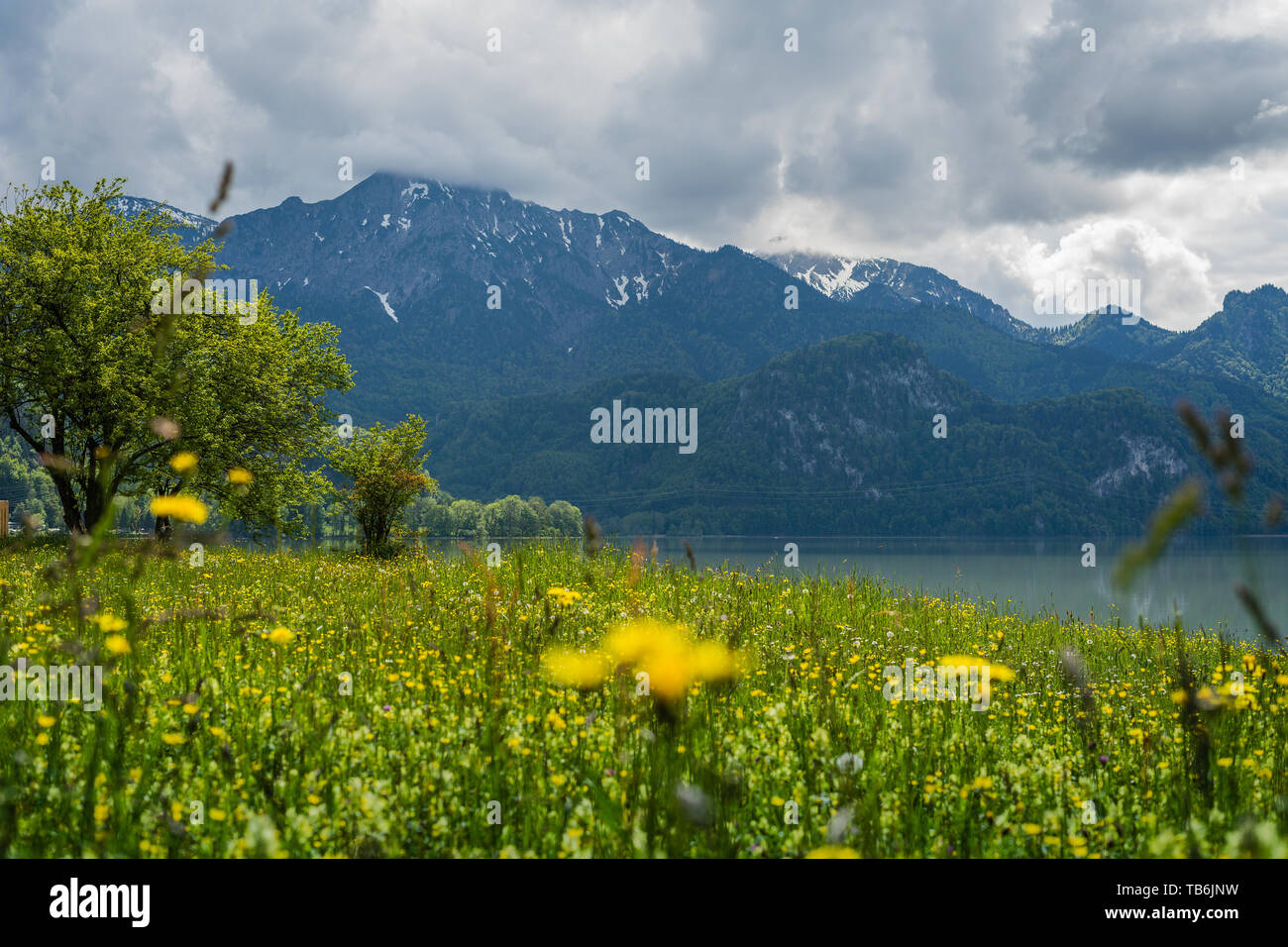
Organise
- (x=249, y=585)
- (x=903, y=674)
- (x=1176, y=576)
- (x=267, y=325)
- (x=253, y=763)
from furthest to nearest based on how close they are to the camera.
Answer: (x=1176, y=576), (x=267, y=325), (x=249, y=585), (x=903, y=674), (x=253, y=763)

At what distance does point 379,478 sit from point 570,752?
2246 centimetres

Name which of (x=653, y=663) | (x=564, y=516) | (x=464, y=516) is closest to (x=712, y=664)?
(x=653, y=663)

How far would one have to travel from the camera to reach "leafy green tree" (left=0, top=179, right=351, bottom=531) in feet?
80.9

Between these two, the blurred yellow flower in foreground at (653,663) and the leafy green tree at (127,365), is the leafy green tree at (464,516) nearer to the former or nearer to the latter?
the leafy green tree at (127,365)

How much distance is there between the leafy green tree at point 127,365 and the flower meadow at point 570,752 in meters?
19.9

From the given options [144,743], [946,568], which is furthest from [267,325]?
[946,568]

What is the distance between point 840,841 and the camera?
323 centimetres

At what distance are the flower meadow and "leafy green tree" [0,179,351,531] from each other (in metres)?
19.9

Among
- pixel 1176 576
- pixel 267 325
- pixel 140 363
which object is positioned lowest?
pixel 1176 576

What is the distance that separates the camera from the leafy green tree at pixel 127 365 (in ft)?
80.9

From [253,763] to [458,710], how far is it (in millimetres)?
1259

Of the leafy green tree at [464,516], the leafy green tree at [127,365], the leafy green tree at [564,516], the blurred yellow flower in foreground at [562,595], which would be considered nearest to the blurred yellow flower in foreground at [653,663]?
the blurred yellow flower in foreground at [562,595]
